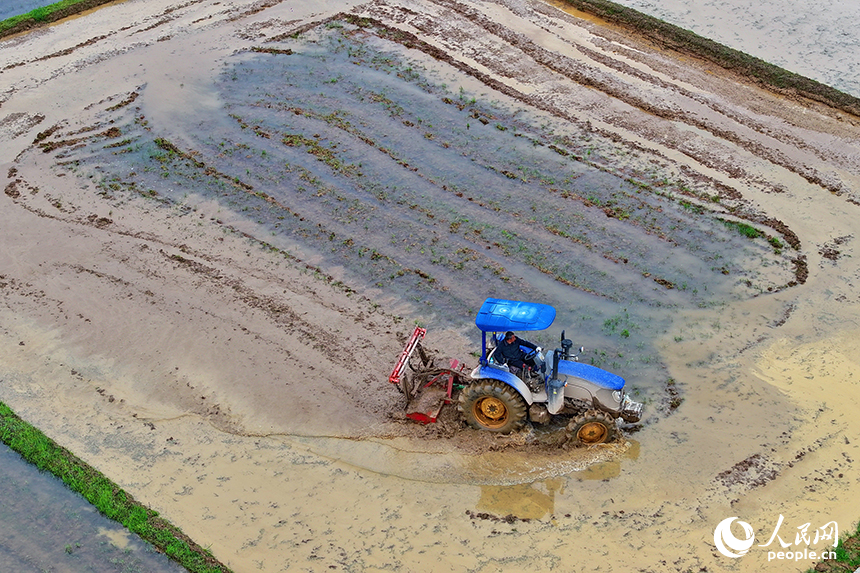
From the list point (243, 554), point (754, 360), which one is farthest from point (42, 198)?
point (754, 360)

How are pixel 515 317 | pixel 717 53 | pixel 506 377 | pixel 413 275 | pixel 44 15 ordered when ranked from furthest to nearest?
pixel 44 15
pixel 717 53
pixel 413 275
pixel 506 377
pixel 515 317

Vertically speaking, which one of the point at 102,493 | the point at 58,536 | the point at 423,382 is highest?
the point at 423,382

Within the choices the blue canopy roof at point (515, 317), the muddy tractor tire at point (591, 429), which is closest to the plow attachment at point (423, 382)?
the blue canopy roof at point (515, 317)

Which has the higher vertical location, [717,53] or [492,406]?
[717,53]

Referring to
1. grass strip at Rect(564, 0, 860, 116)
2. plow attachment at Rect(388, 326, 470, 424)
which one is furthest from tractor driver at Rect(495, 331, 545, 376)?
grass strip at Rect(564, 0, 860, 116)

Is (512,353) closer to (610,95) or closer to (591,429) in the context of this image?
(591,429)

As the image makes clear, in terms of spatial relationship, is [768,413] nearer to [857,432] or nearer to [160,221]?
[857,432]

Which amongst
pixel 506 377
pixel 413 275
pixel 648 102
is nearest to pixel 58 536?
pixel 506 377

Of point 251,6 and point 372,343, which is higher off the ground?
point 251,6
